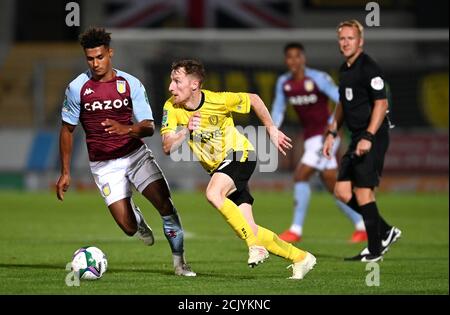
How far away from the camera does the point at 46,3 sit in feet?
118

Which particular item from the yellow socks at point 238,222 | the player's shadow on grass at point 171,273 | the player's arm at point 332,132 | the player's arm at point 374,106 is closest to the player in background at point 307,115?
the player's arm at point 332,132

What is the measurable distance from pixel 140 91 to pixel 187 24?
2027cm

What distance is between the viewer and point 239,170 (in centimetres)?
903

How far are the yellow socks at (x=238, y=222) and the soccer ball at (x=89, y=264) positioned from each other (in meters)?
1.18

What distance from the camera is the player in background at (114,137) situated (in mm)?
9203

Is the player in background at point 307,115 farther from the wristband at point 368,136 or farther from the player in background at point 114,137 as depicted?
the player in background at point 114,137

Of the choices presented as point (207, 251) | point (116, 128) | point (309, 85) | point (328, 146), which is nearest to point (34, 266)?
point (116, 128)

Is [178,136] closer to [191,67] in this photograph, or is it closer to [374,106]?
[191,67]

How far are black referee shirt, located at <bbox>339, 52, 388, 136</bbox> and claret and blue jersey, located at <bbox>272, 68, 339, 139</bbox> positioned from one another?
2.77 meters

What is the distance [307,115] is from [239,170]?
537cm

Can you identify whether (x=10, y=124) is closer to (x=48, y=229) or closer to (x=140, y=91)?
(x=48, y=229)

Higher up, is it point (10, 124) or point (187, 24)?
point (187, 24)

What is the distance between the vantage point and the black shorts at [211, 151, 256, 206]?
9.02 metres
